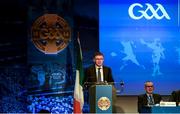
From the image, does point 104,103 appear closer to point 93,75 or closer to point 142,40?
point 93,75

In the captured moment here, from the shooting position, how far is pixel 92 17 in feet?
29.5

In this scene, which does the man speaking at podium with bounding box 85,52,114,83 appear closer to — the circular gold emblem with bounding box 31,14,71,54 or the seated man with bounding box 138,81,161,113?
the seated man with bounding box 138,81,161,113

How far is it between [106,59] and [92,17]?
876mm

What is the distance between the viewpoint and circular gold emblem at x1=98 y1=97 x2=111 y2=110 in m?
6.30

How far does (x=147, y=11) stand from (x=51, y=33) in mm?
1964

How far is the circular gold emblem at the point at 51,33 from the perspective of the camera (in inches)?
353

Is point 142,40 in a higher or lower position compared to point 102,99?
higher

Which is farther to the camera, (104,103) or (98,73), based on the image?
(98,73)

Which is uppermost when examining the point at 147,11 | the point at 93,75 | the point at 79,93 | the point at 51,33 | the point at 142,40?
the point at 147,11

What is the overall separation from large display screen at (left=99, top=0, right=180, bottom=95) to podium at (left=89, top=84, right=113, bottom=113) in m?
2.65

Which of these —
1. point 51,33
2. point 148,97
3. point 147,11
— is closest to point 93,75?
point 148,97

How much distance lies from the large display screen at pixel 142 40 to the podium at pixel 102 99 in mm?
2651

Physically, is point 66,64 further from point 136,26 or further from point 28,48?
point 136,26

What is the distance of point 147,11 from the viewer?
9062 millimetres
